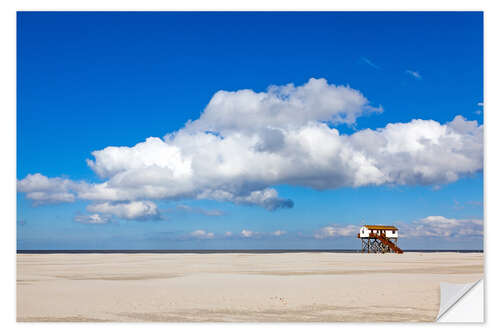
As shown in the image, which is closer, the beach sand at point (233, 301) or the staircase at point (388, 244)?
the beach sand at point (233, 301)

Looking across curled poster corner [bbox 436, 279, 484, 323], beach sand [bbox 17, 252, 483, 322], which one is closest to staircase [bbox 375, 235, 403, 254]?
beach sand [bbox 17, 252, 483, 322]

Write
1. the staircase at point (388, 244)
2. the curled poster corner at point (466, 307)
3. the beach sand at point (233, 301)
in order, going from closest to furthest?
the curled poster corner at point (466, 307), the beach sand at point (233, 301), the staircase at point (388, 244)

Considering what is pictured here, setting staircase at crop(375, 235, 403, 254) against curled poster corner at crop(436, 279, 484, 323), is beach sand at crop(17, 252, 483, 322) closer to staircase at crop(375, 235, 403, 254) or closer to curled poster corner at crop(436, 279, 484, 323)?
curled poster corner at crop(436, 279, 484, 323)

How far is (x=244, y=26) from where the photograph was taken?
57.4 ft

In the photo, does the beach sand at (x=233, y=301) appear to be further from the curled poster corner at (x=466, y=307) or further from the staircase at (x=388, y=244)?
the staircase at (x=388, y=244)

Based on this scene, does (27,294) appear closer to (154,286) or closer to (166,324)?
(154,286)

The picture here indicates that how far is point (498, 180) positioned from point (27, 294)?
14.8 meters

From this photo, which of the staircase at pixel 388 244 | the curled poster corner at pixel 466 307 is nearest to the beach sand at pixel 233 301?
the curled poster corner at pixel 466 307

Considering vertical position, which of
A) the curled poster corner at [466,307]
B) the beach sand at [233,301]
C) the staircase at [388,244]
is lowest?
the staircase at [388,244]

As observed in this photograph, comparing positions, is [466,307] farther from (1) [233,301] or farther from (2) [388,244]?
(2) [388,244]

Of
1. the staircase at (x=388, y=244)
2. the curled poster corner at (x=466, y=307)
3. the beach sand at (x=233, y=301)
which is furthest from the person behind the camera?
the staircase at (x=388, y=244)
